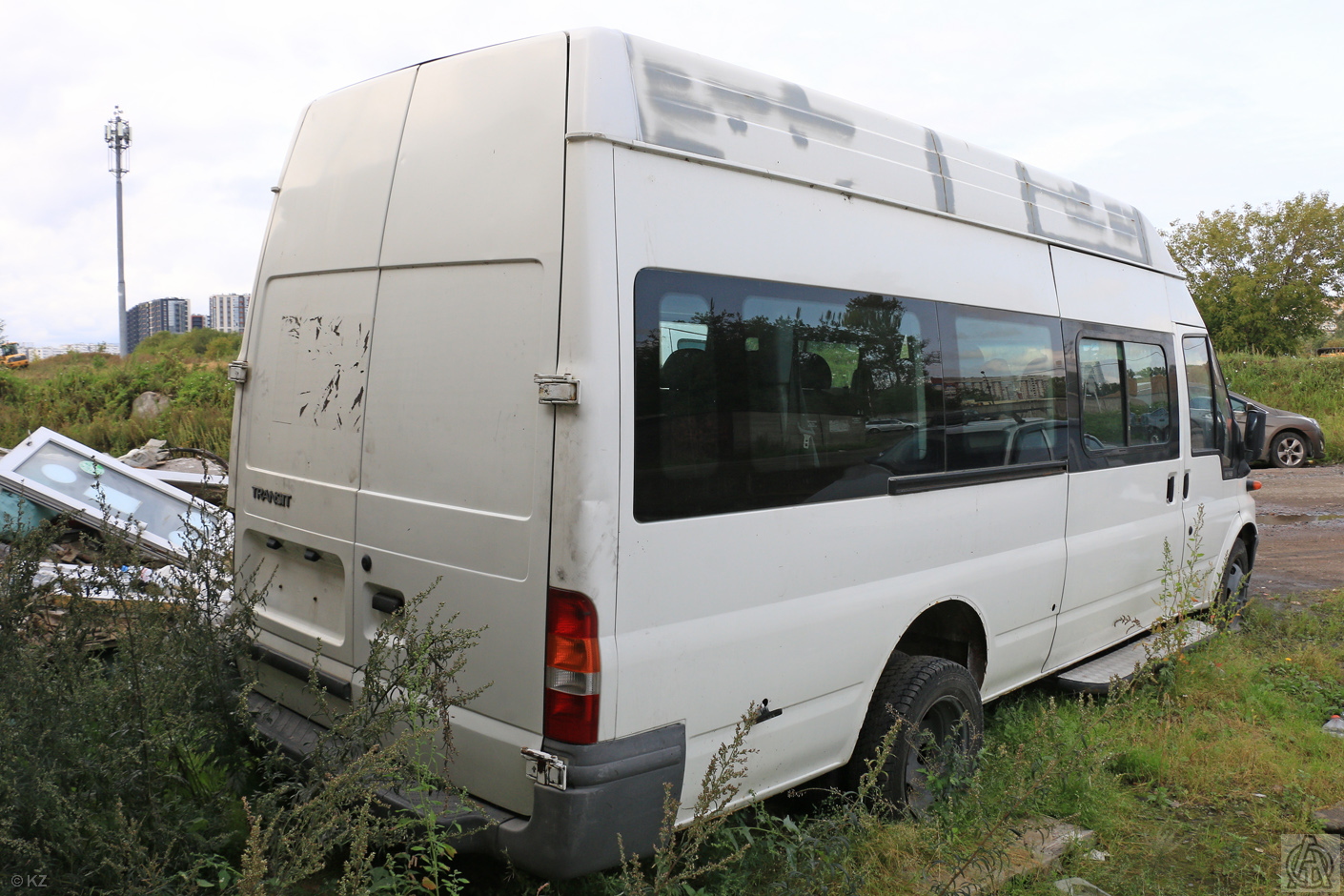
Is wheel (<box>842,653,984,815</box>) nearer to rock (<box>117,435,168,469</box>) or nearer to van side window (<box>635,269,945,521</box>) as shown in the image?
van side window (<box>635,269,945,521</box>)

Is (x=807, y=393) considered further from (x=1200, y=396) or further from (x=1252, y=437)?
(x=1252, y=437)

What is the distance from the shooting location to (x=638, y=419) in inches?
105

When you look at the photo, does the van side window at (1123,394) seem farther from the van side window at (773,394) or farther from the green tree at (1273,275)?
the green tree at (1273,275)

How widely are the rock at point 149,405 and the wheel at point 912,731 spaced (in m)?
12.1

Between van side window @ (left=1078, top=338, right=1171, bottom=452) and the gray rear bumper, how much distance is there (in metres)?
3.03

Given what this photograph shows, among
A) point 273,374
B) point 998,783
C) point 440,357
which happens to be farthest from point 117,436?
point 998,783

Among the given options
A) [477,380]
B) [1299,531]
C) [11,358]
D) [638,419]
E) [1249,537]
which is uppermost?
[11,358]

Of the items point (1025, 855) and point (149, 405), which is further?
point (149, 405)

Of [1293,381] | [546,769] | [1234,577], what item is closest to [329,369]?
[546,769]

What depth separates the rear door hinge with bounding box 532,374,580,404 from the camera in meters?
2.54

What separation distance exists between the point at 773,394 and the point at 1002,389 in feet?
5.10

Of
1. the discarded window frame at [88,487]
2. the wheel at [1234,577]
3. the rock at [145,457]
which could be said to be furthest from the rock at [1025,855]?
the rock at [145,457]

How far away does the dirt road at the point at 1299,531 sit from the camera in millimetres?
8469

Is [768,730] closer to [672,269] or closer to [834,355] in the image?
[834,355]
